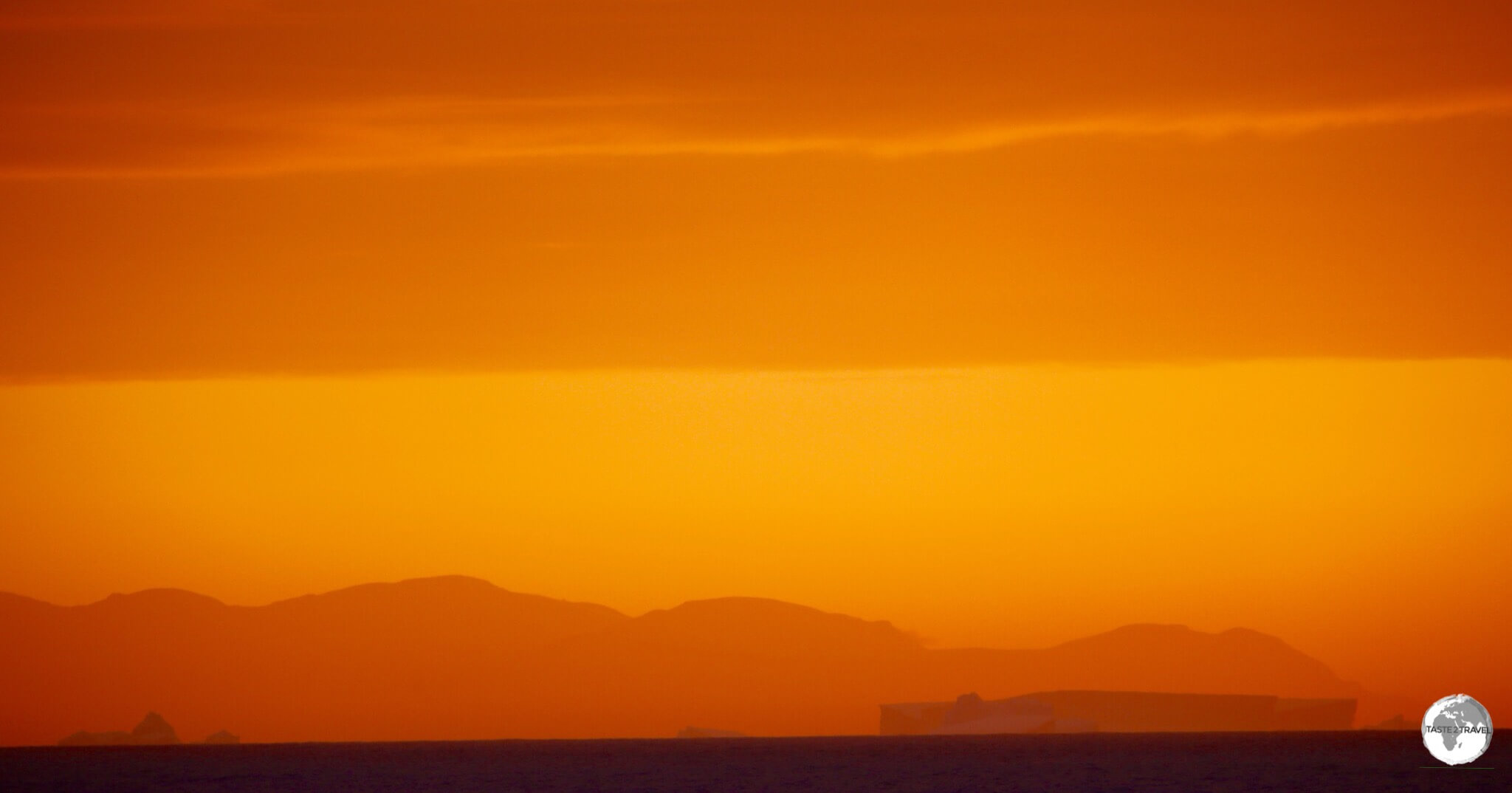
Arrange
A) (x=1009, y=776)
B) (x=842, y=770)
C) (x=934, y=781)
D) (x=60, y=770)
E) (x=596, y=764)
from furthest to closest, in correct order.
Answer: (x=596, y=764) < (x=60, y=770) < (x=842, y=770) < (x=1009, y=776) < (x=934, y=781)

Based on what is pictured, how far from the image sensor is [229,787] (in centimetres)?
14775

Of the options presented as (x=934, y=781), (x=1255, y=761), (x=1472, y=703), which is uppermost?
(x=1255, y=761)

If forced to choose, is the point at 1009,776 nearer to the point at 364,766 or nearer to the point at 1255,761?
the point at 1255,761

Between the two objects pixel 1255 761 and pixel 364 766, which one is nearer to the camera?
pixel 1255 761

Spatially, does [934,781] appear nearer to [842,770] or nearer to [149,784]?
[842,770]

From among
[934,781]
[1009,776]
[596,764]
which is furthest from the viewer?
[596,764]

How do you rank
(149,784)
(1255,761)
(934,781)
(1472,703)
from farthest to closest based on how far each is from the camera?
(1255,761)
(149,784)
(934,781)
(1472,703)

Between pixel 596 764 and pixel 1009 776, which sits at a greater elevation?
pixel 596 764

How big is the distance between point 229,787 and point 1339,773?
8715 cm

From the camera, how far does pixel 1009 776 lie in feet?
462

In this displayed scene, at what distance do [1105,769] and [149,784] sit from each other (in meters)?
80.5

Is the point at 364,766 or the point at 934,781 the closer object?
the point at 934,781

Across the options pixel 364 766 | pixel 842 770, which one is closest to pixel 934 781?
pixel 842 770

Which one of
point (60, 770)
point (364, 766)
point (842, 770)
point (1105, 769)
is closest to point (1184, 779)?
point (1105, 769)
